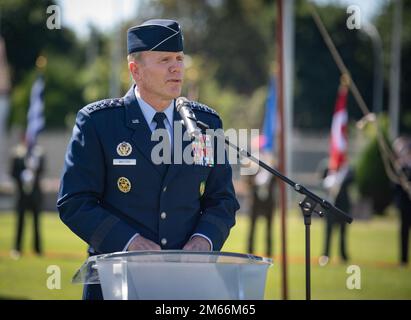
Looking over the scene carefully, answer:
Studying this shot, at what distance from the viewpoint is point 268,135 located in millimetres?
18875

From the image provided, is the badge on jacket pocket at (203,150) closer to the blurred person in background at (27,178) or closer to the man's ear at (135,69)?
the man's ear at (135,69)

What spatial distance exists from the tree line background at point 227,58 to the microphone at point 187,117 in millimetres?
38884

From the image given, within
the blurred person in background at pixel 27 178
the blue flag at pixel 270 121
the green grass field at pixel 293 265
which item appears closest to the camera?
the green grass field at pixel 293 265

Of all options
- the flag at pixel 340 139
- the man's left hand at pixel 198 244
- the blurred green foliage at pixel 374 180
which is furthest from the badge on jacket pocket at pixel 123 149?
the blurred green foliage at pixel 374 180

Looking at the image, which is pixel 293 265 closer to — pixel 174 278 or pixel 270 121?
pixel 270 121

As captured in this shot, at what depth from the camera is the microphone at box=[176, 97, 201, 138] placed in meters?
3.94

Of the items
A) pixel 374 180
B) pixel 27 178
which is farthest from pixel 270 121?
pixel 374 180

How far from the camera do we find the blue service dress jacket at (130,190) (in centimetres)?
416

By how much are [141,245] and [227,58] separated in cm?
5494

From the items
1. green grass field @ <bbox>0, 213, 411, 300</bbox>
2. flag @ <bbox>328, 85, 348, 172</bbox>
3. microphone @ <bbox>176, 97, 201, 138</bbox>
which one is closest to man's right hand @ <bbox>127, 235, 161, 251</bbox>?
microphone @ <bbox>176, 97, 201, 138</bbox>

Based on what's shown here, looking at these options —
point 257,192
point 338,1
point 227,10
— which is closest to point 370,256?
point 257,192

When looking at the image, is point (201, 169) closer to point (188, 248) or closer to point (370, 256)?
point (188, 248)

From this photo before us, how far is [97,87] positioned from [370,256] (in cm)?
2902

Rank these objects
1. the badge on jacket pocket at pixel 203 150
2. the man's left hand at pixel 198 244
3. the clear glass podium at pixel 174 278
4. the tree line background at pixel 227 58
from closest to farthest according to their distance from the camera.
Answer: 1. the clear glass podium at pixel 174 278
2. the badge on jacket pocket at pixel 203 150
3. the man's left hand at pixel 198 244
4. the tree line background at pixel 227 58
